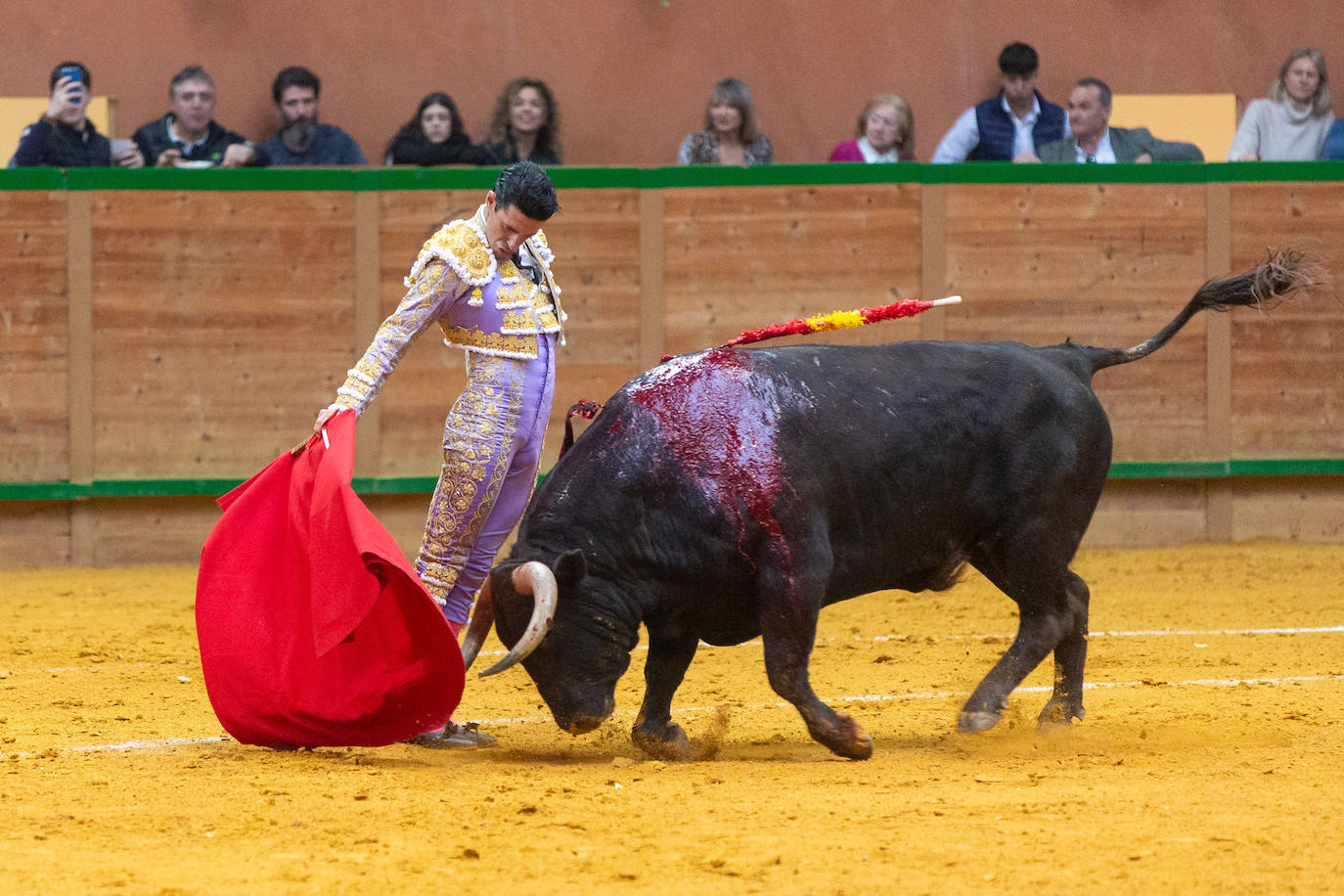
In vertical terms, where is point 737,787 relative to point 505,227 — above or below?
below

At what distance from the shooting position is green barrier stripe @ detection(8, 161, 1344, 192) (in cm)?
872

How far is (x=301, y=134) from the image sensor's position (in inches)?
364

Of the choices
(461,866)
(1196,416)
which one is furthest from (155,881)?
(1196,416)

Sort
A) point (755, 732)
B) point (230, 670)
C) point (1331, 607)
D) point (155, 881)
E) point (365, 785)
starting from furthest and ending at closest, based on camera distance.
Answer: point (1331, 607)
point (755, 732)
point (230, 670)
point (365, 785)
point (155, 881)

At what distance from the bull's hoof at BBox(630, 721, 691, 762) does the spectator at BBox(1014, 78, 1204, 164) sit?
558 centimetres

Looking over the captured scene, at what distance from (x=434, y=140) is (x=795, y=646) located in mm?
5413

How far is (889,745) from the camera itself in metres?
4.73

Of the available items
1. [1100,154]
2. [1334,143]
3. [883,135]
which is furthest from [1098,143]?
[1334,143]

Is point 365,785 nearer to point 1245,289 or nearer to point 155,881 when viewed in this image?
point 155,881

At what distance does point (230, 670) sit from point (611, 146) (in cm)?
665

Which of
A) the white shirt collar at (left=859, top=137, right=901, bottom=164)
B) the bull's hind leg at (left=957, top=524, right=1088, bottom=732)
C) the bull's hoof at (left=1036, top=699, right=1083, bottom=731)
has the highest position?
the white shirt collar at (left=859, top=137, right=901, bottom=164)

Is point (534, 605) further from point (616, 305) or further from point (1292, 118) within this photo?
point (1292, 118)

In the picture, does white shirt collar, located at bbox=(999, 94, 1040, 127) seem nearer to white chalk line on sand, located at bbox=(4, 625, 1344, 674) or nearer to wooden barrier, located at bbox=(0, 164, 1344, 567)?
wooden barrier, located at bbox=(0, 164, 1344, 567)

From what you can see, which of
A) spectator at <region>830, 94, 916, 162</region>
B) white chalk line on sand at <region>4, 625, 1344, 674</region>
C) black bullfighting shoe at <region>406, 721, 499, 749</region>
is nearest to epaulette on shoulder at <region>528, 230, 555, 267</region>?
black bullfighting shoe at <region>406, 721, 499, 749</region>
